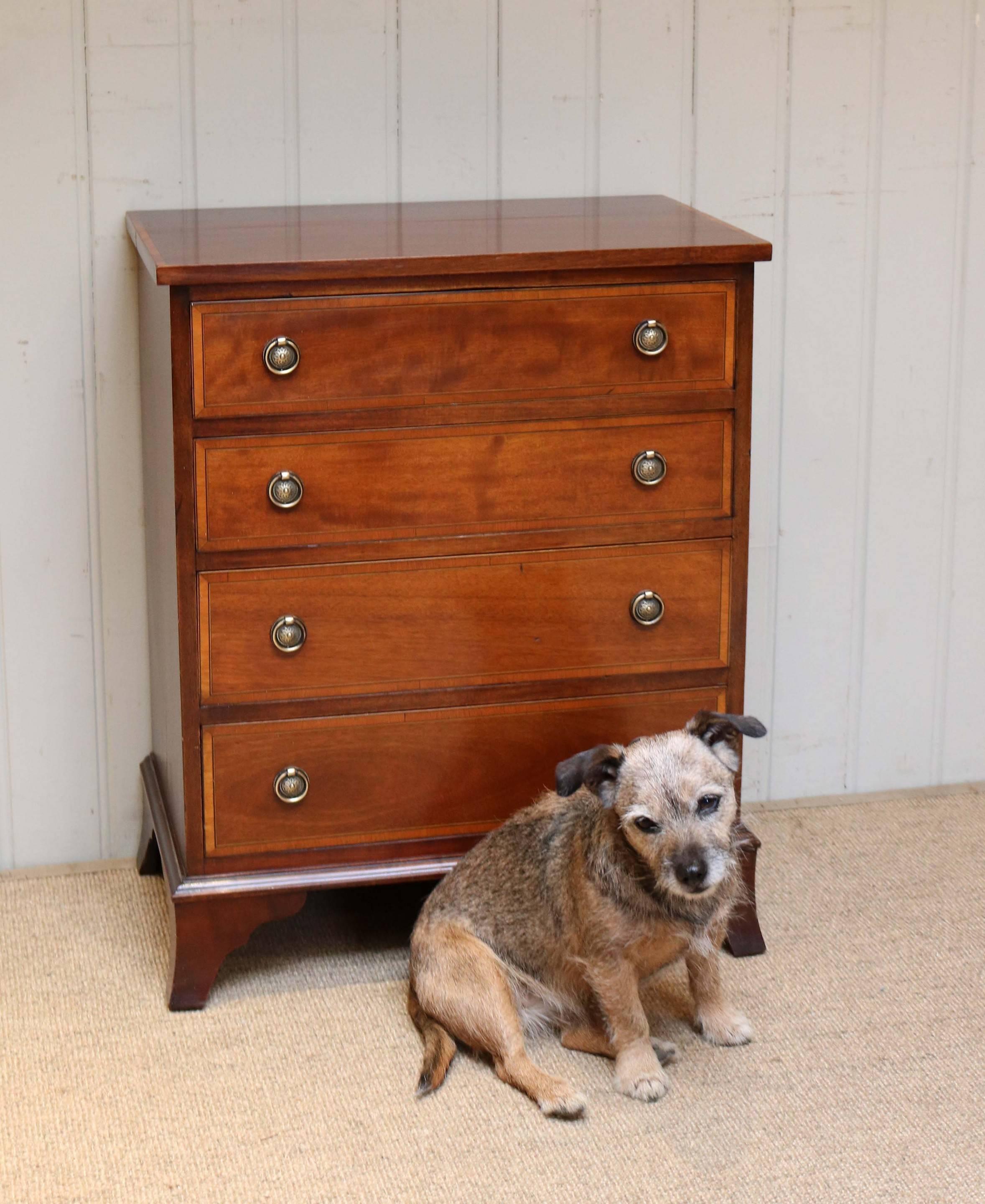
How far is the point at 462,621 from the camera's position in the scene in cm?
265

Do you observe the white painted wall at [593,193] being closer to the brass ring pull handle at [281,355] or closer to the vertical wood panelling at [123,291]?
the vertical wood panelling at [123,291]

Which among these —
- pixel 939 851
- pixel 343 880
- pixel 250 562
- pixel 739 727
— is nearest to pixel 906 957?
pixel 939 851

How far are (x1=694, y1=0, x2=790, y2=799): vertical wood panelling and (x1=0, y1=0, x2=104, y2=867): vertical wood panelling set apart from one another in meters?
1.16

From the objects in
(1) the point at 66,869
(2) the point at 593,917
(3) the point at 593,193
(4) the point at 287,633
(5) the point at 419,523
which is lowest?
(1) the point at 66,869

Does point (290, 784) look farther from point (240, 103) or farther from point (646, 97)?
point (646, 97)

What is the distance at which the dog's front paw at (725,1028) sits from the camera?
260 cm

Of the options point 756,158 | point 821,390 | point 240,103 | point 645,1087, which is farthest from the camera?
point 821,390

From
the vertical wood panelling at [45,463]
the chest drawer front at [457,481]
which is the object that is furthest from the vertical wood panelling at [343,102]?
the chest drawer front at [457,481]

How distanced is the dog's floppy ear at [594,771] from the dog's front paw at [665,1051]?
0.41 meters

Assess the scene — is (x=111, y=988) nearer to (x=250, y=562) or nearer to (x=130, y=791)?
(x=130, y=791)

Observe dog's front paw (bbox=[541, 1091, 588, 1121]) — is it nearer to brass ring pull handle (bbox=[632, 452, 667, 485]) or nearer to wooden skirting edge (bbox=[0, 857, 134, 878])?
brass ring pull handle (bbox=[632, 452, 667, 485])

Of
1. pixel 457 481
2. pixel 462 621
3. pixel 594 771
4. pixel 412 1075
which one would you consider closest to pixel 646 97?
pixel 457 481

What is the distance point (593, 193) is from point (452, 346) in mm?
755

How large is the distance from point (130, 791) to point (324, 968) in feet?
2.04
